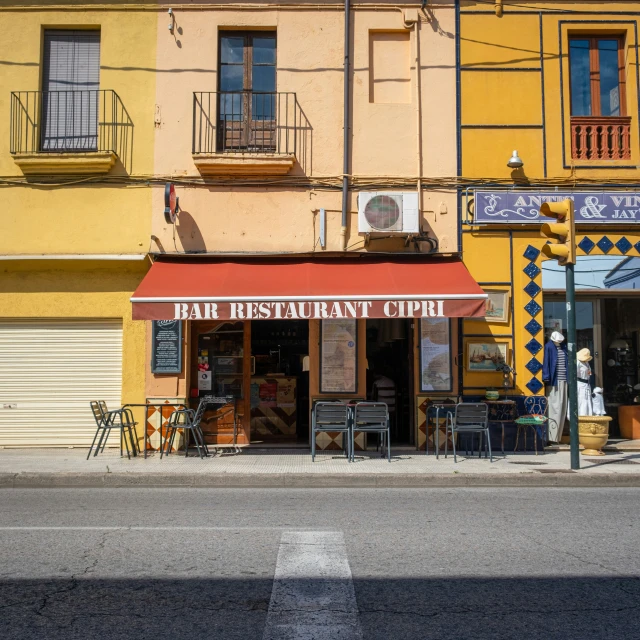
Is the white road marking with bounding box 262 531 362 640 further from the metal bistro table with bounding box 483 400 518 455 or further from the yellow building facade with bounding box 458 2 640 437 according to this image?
the yellow building facade with bounding box 458 2 640 437

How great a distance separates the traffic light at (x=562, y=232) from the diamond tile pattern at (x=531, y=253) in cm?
235

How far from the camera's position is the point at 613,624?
4.20 metres

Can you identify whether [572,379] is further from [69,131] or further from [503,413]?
[69,131]

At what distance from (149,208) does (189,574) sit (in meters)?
9.06

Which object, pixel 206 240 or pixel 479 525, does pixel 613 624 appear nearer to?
pixel 479 525

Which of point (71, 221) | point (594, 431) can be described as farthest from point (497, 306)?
point (71, 221)

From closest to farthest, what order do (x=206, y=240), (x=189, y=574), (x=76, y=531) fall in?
(x=189, y=574), (x=76, y=531), (x=206, y=240)

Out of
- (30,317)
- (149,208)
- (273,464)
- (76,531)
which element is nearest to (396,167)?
(149,208)

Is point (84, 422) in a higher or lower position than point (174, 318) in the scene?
lower

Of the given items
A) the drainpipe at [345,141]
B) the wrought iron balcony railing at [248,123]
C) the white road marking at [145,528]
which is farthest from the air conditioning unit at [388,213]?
the white road marking at [145,528]

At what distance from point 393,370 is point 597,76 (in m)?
6.90

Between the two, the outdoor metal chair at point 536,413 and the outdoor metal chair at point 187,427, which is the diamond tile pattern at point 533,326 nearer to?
the outdoor metal chair at point 536,413

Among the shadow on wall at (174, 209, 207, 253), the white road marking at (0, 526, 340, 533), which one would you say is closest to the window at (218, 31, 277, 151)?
the shadow on wall at (174, 209, 207, 253)

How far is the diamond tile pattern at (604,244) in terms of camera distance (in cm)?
1302
